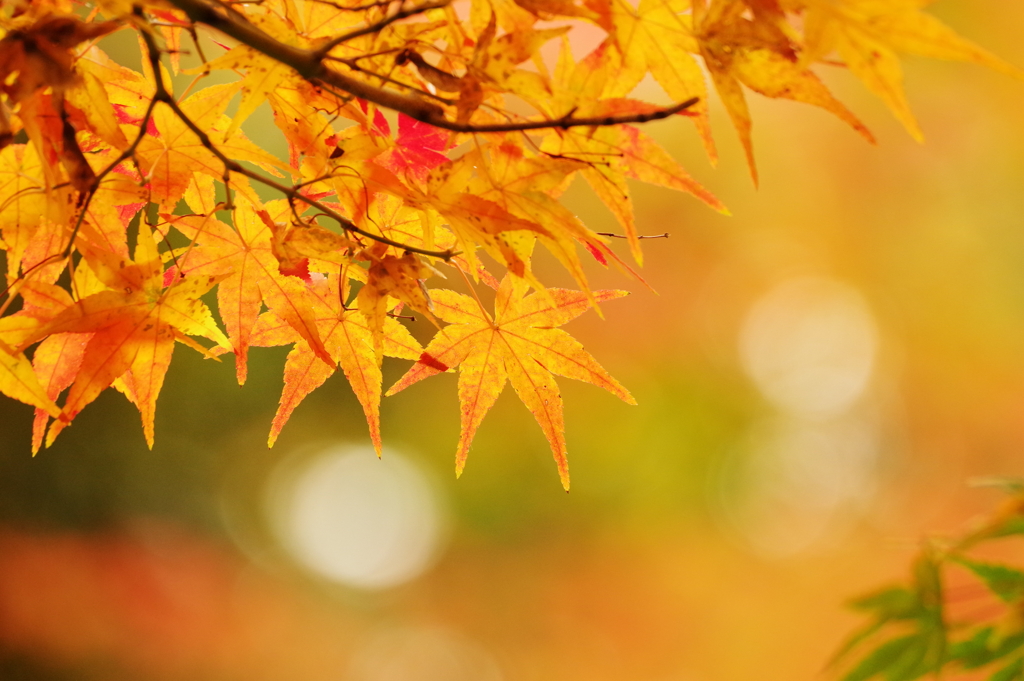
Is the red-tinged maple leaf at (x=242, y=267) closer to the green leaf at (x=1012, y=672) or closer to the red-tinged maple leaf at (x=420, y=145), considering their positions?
the red-tinged maple leaf at (x=420, y=145)

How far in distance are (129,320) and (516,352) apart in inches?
8.6

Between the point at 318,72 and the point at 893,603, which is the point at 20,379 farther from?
the point at 893,603

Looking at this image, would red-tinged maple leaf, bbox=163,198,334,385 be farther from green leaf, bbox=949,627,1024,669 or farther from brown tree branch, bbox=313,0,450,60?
green leaf, bbox=949,627,1024,669

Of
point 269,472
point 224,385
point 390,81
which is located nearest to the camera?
point 390,81

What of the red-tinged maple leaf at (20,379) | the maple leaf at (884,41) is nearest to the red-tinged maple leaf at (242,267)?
the red-tinged maple leaf at (20,379)

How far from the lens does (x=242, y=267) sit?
46 cm

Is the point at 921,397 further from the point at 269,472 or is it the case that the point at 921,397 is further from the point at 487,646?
the point at 269,472

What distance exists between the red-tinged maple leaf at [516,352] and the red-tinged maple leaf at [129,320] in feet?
0.42

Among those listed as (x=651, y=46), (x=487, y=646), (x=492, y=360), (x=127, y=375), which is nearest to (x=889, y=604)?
(x=492, y=360)

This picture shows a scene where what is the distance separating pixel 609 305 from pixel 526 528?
47.0 inches

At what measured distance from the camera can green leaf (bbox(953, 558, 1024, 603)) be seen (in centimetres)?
55

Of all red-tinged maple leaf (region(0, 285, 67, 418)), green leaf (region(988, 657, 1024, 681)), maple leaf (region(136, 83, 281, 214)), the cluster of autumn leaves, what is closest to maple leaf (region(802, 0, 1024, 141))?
the cluster of autumn leaves

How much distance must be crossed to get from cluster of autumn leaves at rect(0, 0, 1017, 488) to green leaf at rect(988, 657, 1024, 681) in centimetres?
38

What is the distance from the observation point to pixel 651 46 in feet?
1.11
